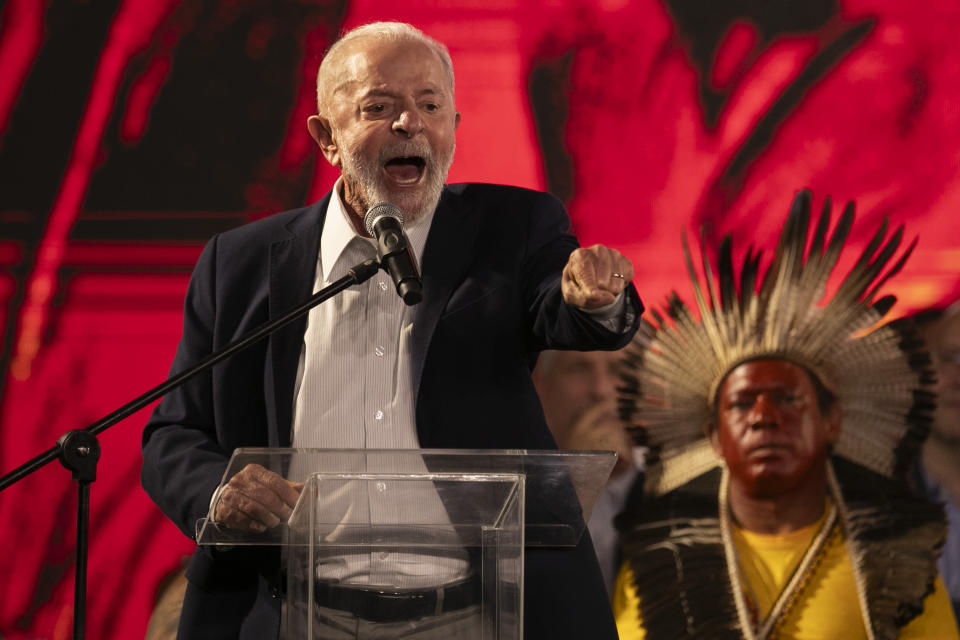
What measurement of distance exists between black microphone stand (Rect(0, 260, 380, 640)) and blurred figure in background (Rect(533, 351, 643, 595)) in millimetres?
1683

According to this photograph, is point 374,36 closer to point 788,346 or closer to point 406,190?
point 406,190

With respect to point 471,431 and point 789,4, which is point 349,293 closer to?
point 471,431

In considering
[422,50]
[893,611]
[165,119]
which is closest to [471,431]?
[422,50]

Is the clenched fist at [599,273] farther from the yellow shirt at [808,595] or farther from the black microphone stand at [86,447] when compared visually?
the yellow shirt at [808,595]

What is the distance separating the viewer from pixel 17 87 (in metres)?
3.34

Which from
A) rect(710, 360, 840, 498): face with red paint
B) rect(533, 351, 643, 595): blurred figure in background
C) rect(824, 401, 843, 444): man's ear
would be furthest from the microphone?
rect(824, 401, 843, 444): man's ear

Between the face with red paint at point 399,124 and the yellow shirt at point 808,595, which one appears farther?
the yellow shirt at point 808,595

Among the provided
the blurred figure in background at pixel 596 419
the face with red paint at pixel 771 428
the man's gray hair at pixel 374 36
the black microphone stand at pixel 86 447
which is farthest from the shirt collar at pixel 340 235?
the face with red paint at pixel 771 428

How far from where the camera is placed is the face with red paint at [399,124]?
196 centimetres

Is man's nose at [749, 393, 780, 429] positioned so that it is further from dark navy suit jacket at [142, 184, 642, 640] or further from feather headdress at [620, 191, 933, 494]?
dark navy suit jacket at [142, 184, 642, 640]

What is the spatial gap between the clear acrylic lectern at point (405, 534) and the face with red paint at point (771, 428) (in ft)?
5.88

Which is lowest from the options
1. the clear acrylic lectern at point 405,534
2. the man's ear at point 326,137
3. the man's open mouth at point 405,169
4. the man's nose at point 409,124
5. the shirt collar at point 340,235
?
the clear acrylic lectern at point 405,534

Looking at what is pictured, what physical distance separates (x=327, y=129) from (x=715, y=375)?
143 cm

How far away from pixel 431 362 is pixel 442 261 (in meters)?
0.20
